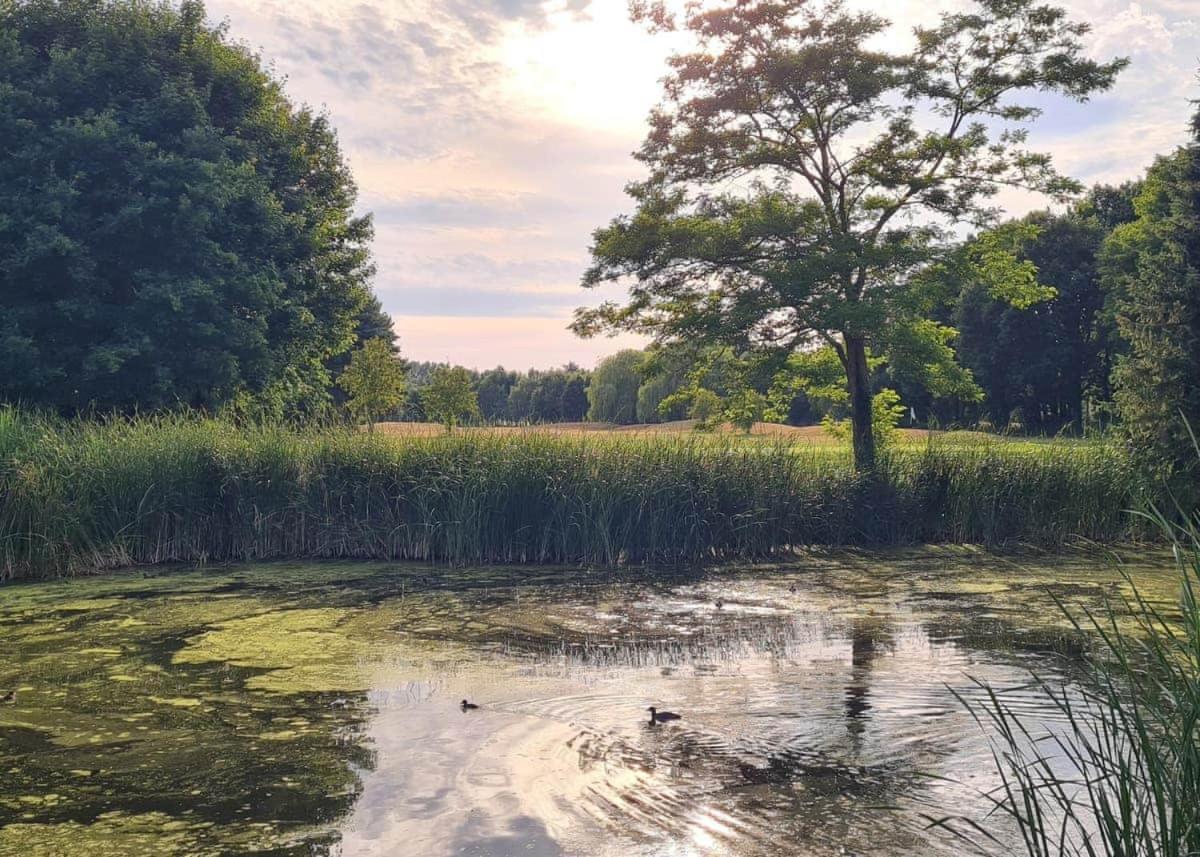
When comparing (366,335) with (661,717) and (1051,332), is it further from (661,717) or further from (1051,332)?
(661,717)

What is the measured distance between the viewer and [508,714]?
5008 mm

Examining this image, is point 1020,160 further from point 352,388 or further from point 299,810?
point 352,388

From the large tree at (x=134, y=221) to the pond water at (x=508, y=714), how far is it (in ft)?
34.0

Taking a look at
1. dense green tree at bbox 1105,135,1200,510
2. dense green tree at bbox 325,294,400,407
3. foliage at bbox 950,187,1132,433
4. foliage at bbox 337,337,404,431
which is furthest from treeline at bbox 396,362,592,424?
dense green tree at bbox 1105,135,1200,510

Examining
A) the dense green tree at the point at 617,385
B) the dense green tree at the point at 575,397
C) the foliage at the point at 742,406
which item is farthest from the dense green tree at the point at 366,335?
the foliage at the point at 742,406

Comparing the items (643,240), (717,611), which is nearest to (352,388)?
(643,240)

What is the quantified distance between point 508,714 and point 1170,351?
452 inches

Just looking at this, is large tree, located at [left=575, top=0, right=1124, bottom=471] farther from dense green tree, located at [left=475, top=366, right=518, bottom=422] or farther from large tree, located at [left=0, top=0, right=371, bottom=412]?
dense green tree, located at [left=475, top=366, right=518, bottom=422]

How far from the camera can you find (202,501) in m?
10.6

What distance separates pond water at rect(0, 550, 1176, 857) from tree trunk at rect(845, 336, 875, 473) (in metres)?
6.13

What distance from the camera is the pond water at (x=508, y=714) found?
3.58m

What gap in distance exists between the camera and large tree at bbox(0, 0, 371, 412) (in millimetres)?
17734

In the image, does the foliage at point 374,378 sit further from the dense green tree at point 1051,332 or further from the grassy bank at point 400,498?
the dense green tree at point 1051,332

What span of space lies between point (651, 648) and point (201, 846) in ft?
11.7
